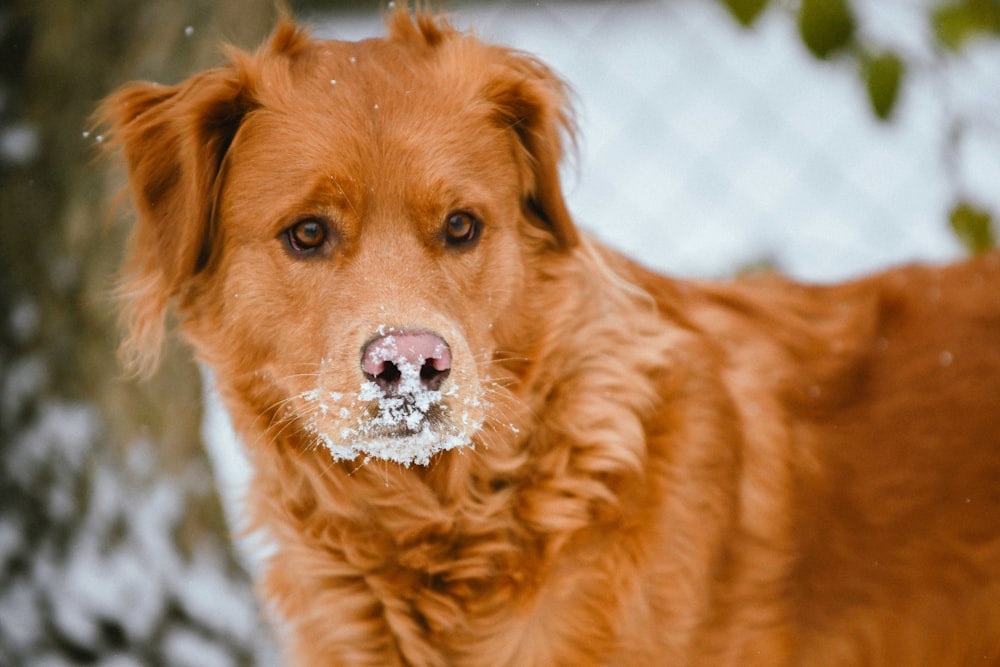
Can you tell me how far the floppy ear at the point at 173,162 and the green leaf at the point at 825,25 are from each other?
1.45 metres

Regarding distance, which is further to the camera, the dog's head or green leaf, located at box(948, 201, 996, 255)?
green leaf, located at box(948, 201, 996, 255)

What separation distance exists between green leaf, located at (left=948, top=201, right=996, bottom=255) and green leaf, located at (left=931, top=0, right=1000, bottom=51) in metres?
0.79

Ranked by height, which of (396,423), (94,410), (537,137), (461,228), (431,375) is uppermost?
(537,137)

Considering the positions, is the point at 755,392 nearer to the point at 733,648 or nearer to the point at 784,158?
the point at 733,648

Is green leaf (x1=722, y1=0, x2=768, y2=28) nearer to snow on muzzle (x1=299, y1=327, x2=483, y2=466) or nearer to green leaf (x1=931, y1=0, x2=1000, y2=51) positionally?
green leaf (x1=931, y1=0, x2=1000, y2=51)

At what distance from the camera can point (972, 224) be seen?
2.64 meters

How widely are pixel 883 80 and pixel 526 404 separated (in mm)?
1186

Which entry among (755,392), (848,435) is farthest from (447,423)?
(848,435)

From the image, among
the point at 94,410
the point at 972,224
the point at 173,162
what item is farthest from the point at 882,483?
the point at 94,410

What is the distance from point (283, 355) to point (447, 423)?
54cm

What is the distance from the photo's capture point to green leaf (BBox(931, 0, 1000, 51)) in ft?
6.33

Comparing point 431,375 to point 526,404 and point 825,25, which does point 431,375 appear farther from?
point 825,25

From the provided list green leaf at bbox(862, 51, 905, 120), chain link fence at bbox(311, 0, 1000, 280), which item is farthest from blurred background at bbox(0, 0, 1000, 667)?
chain link fence at bbox(311, 0, 1000, 280)

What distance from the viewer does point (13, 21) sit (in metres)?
3.52
